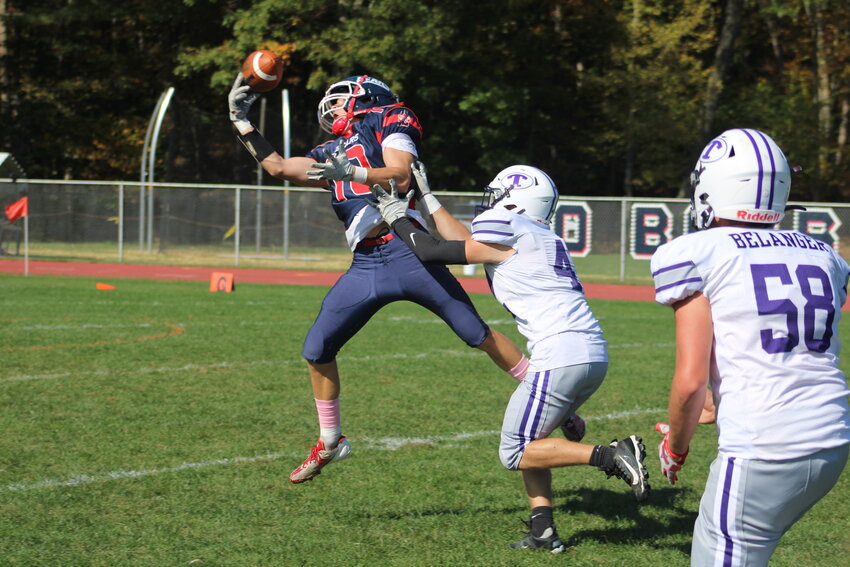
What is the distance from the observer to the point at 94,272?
19.8 metres

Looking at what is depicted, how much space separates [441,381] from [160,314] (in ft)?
17.5

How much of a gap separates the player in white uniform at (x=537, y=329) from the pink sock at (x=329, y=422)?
1.13 metres

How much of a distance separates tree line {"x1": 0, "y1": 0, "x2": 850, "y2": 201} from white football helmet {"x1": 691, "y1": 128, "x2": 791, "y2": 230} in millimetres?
24339

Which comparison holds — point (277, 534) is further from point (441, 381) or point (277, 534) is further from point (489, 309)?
point (489, 309)

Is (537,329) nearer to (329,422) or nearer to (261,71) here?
(329,422)

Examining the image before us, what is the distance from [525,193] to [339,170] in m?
0.87

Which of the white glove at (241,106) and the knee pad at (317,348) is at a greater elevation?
the white glove at (241,106)

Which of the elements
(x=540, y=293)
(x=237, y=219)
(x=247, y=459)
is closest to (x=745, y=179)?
(x=540, y=293)

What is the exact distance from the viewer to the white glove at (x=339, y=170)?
466 cm

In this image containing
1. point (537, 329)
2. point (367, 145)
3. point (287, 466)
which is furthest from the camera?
point (287, 466)

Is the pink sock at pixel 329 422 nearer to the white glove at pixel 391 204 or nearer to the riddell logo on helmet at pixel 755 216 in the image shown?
the white glove at pixel 391 204

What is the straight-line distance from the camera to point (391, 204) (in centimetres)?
461

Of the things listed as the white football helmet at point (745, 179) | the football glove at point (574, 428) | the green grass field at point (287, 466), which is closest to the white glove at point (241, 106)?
the green grass field at point (287, 466)

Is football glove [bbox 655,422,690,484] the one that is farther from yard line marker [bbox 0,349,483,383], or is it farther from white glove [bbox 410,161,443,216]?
yard line marker [bbox 0,349,483,383]
